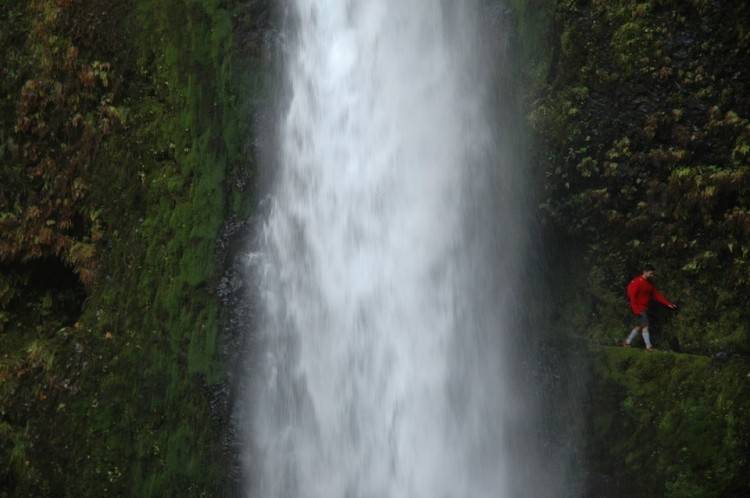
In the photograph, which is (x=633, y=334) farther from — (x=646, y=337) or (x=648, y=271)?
(x=648, y=271)

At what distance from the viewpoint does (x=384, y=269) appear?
9.33 metres

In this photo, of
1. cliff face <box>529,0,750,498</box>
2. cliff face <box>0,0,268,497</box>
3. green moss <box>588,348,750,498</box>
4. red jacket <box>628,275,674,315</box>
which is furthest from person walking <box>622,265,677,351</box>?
cliff face <box>0,0,268,497</box>

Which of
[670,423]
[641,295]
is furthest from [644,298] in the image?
[670,423]

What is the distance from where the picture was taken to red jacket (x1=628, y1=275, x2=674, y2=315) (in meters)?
7.89

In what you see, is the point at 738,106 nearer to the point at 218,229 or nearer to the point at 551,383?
the point at 551,383

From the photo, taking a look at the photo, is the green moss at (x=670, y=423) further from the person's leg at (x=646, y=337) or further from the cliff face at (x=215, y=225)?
the person's leg at (x=646, y=337)

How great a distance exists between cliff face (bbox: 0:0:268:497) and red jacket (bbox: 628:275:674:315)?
4.13 metres

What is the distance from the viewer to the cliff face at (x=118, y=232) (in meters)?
9.18

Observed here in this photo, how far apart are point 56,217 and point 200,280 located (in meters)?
1.91

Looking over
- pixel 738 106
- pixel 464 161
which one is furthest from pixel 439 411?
pixel 738 106

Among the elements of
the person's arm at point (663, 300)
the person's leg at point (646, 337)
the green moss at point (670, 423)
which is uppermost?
the person's arm at point (663, 300)

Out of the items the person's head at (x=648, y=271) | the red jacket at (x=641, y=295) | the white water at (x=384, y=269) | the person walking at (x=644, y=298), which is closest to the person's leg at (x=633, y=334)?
the person walking at (x=644, y=298)

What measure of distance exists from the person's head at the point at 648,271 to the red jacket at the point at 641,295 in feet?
0.15

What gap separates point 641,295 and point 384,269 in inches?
104
